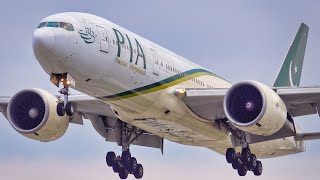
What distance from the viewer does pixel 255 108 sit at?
40.1 m

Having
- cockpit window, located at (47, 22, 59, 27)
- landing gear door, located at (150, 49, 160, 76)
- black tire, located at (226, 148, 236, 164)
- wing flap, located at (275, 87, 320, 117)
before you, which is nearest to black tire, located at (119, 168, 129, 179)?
black tire, located at (226, 148, 236, 164)

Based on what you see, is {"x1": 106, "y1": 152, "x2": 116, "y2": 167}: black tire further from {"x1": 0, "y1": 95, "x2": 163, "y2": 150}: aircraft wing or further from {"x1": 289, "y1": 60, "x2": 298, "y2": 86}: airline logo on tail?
{"x1": 289, "y1": 60, "x2": 298, "y2": 86}: airline logo on tail

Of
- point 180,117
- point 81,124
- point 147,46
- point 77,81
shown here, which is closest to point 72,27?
point 77,81

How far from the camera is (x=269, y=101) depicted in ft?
128

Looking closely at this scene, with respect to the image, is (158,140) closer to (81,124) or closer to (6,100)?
(81,124)

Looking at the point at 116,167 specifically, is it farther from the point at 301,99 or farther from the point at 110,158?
the point at 301,99

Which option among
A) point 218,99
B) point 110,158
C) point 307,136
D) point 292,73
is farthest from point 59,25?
point 292,73

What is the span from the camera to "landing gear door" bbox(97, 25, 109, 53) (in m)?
37.0

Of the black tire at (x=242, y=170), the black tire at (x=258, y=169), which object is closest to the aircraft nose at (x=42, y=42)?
the black tire at (x=242, y=170)

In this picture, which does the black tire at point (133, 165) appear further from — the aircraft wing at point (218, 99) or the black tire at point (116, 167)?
the aircraft wing at point (218, 99)

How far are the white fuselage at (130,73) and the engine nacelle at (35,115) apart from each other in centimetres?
421

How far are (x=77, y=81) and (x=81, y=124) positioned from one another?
9.45m

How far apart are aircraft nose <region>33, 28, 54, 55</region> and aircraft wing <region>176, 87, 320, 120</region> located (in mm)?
7802

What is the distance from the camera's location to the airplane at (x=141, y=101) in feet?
120
